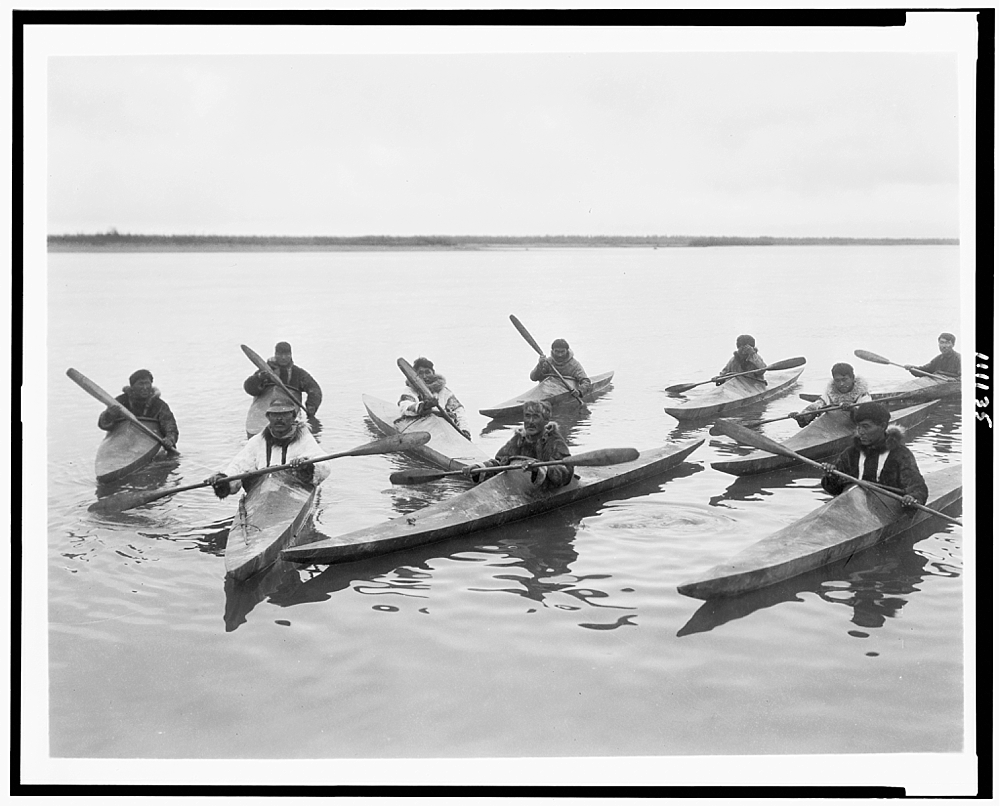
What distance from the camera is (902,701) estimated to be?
470cm

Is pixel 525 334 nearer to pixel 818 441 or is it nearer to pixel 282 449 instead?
pixel 818 441

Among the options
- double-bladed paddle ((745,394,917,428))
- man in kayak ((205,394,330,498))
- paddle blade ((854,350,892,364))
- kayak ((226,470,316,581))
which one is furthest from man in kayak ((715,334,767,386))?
kayak ((226,470,316,581))

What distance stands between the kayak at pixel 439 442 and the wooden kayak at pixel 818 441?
2.02m

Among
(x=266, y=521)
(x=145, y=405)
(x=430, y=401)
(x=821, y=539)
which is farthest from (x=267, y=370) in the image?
(x=821, y=539)

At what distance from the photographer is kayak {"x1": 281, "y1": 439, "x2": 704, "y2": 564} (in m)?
5.36

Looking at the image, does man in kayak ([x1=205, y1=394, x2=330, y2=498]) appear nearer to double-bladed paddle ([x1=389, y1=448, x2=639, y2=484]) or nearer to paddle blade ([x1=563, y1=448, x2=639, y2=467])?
double-bladed paddle ([x1=389, y1=448, x2=639, y2=484])

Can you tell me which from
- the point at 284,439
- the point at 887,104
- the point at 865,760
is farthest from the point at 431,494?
the point at 887,104

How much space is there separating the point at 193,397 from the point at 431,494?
2.74 metres

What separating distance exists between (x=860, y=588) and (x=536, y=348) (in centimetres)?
459

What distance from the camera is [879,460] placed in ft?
19.0

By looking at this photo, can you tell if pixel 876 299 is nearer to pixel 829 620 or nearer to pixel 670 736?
pixel 829 620

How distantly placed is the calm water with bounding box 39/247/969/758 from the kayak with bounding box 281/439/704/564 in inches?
4.7

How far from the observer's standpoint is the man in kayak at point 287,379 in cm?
830

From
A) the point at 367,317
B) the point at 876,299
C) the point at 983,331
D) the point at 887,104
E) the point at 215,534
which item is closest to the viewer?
the point at 983,331
